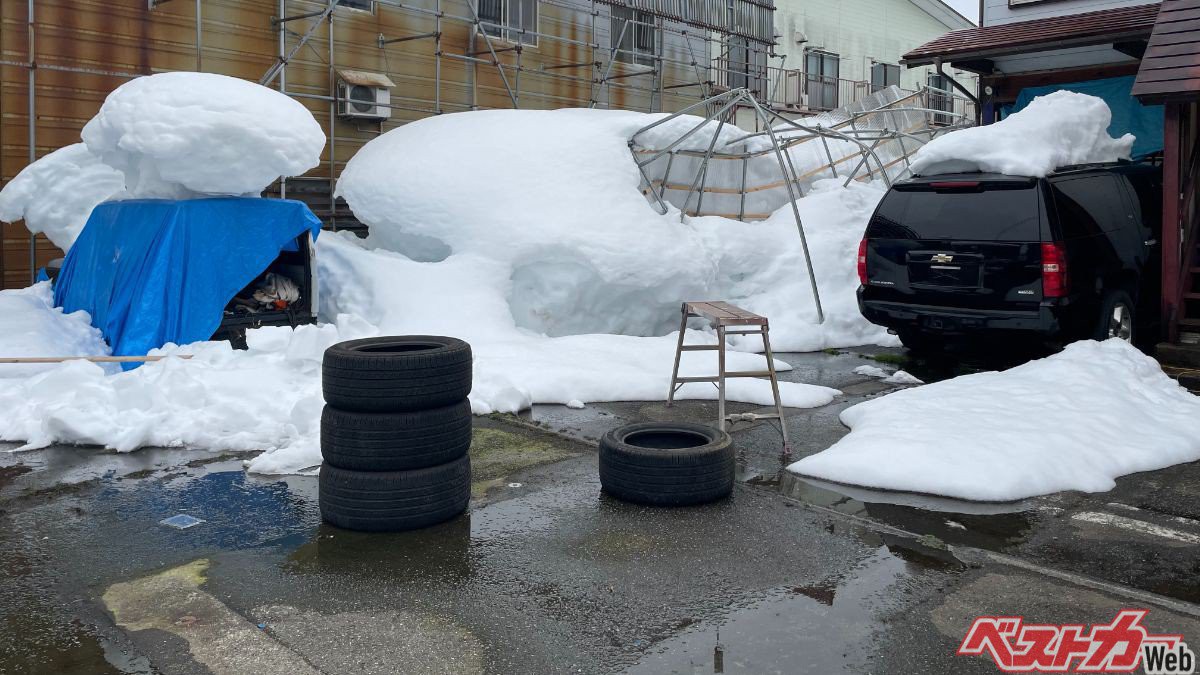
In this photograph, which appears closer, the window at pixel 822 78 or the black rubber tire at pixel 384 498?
the black rubber tire at pixel 384 498

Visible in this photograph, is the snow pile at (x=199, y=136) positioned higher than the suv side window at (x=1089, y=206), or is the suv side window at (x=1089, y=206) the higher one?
the snow pile at (x=199, y=136)

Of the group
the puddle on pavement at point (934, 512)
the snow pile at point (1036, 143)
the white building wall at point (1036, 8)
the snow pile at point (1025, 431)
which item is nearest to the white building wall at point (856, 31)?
the white building wall at point (1036, 8)

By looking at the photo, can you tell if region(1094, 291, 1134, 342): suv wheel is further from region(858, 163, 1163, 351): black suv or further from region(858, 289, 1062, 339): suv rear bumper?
region(858, 289, 1062, 339): suv rear bumper

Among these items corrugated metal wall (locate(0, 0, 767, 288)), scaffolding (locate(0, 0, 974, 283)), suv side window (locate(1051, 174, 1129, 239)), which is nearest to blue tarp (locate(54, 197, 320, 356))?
corrugated metal wall (locate(0, 0, 767, 288))

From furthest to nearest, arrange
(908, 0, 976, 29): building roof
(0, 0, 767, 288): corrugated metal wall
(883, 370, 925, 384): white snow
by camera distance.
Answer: (908, 0, 976, 29): building roof, (0, 0, 767, 288): corrugated metal wall, (883, 370, 925, 384): white snow

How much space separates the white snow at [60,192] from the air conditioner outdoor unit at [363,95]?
3858 millimetres

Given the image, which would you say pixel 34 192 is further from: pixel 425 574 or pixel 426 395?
pixel 425 574

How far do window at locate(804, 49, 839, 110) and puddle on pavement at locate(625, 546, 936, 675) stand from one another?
88.6 ft

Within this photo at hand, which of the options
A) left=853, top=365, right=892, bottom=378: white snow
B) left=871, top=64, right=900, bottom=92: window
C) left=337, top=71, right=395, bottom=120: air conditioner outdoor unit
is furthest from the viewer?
left=871, top=64, right=900, bottom=92: window

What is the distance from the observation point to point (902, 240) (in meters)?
9.13

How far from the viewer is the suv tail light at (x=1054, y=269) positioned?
8227mm

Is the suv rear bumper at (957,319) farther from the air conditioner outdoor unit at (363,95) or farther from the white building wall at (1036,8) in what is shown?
the air conditioner outdoor unit at (363,95)

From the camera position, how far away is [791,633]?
13.0ft

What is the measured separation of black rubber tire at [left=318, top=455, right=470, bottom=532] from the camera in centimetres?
511
